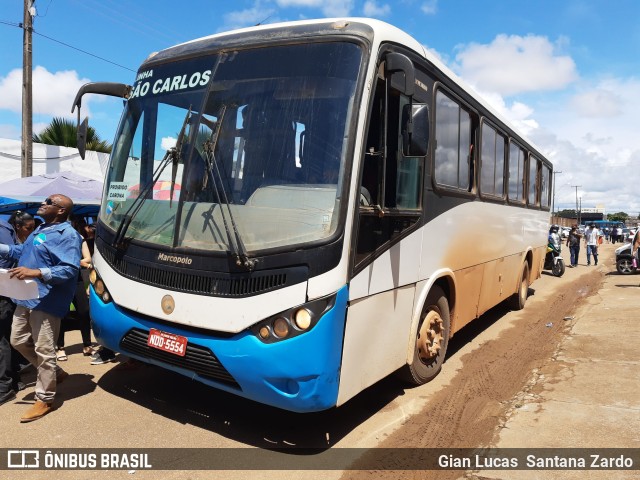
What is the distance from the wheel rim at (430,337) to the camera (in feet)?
16.8

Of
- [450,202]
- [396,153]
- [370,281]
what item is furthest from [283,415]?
[450,202]

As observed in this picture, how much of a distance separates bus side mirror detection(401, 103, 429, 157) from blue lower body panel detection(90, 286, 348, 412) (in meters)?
1.19

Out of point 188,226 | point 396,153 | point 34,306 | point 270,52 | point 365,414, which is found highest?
point 270,52

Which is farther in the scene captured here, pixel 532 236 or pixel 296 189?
pixel 532 236

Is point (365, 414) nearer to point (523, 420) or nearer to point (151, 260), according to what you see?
point (523, 420)

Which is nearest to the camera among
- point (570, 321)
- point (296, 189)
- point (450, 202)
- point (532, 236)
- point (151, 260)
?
point (296, 189)

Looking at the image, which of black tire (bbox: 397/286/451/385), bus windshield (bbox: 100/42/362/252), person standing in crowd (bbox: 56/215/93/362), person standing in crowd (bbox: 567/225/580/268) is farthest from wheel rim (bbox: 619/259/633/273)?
person standing in crowd (bbox: 56/215/93/362)

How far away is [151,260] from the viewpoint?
3.99 m

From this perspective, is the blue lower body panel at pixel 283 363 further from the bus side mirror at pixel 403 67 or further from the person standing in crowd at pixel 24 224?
the person standing in crowd at pixel 24 224

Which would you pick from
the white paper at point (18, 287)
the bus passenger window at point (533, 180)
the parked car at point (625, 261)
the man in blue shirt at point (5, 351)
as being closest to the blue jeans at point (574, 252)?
the parked car at point (625, 261)

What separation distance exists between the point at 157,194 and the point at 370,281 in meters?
1.84

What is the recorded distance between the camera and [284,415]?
452 cm

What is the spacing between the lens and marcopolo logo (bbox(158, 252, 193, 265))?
3.79 m

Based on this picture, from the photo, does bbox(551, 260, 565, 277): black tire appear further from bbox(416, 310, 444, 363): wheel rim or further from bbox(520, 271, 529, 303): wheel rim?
bbox(416, 310, 444, 363): wheel rim
